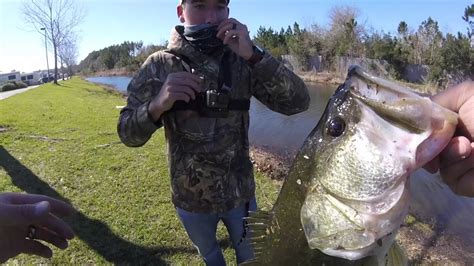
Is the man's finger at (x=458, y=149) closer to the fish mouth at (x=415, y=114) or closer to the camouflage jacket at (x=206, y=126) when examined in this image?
the fish mouth at (x=415, y=114)

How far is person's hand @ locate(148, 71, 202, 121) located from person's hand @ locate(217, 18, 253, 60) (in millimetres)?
254

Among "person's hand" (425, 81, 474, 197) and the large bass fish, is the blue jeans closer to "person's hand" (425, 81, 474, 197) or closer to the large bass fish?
the large bass fish

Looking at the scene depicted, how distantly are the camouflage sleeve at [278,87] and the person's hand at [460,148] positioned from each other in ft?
3.55

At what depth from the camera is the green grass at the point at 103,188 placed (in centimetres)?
458

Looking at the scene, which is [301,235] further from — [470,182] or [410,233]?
[410,233]

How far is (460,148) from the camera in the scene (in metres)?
1.35

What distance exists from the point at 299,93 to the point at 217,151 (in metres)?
0.60

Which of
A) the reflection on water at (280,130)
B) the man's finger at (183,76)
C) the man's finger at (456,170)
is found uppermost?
the man's finger at (183,76)

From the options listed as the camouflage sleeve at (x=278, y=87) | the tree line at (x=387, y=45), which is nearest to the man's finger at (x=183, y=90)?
the camouflage sleeve at (x=278, y=87)

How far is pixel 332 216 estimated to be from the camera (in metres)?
1.38

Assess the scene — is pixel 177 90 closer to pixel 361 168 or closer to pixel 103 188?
pixel 361 168

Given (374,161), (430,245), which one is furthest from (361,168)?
(430,245)

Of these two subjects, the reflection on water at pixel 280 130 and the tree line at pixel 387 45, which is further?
the tree line at pixel 387 45

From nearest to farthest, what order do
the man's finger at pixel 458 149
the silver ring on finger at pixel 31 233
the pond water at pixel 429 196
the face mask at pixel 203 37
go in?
the man's finger at pixel 458 149, the silver ring on finger at pixel 31 233, the face mask at pixel 203 37, the pond water at pixel 429 196
